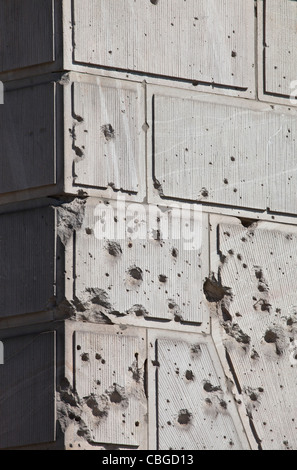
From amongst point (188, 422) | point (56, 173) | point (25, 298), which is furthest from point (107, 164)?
point (188, 422)

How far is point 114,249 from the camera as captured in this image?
7148mm

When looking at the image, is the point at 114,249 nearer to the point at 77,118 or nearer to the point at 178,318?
the point at 178,318

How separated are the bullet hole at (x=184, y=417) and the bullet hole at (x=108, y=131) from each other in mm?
1368

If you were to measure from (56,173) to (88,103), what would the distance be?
0.39 meters

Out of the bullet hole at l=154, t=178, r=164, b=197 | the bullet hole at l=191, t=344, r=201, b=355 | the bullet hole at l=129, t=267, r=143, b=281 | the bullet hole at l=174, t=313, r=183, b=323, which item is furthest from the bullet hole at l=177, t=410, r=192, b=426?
the bullet hole at l=154, t=178, r=164, b=197

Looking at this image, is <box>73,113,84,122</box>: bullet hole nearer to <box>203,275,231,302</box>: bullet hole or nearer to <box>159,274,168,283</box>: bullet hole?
<box>159,274,168,283</box>: bullet hole

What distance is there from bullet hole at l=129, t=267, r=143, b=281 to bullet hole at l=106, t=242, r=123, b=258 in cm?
10

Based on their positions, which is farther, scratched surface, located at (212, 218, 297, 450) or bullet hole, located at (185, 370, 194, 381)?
scratched surface, located at (212, 218, 297, 450)

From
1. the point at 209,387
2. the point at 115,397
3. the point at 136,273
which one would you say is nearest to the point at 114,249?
the point at 136,273

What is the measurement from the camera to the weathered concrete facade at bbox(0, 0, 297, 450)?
7.01 meters

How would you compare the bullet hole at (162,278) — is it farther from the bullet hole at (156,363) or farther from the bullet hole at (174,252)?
the bullet hole at (156,363)

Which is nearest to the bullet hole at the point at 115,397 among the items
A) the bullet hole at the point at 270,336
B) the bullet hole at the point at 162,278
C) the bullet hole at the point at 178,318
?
the bullet hole at the point at 178,318

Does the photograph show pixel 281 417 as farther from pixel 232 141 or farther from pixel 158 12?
pixel 158 12

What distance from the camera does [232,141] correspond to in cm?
765
